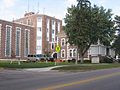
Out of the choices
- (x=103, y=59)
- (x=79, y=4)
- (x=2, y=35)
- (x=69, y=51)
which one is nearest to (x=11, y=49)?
(x=2, y=35)

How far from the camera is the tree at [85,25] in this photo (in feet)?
215

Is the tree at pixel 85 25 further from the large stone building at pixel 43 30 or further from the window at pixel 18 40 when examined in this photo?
the large stone building at pixel 43 30

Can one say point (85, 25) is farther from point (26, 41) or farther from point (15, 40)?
point (26, 41)

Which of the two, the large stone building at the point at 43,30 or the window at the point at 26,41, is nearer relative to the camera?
the window at the point at 26,41

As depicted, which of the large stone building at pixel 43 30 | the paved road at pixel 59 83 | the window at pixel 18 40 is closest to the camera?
the paved road at pixel 59 83

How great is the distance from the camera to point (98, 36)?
70000mm

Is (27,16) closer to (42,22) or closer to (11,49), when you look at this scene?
(42,22)

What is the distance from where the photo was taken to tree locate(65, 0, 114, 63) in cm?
6556

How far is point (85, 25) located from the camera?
6512cm

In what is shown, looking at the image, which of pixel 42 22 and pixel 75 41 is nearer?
pixel 75 41

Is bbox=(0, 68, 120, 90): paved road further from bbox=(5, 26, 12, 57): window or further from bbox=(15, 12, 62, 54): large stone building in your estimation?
bbox=(15, 12, 62, 54): large stone building

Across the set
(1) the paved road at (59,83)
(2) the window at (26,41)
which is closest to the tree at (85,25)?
(2) the window at (26,41)

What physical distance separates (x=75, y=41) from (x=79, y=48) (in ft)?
13.9

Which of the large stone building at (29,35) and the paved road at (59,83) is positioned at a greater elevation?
the large stone building at (29,35)
